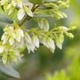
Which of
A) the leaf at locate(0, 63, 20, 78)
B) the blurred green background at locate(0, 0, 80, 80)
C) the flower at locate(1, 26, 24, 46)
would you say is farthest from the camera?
the blurred green background at locate(0, 0, 80, 80)

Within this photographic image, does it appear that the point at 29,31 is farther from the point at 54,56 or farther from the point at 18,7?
the point at 54,56

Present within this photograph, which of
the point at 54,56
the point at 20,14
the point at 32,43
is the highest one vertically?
the point at 20,14

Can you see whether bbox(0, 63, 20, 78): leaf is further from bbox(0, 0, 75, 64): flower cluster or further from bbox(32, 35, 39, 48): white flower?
bbox(32, 35, 39, 48): white flower

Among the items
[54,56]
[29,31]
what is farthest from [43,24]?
[54,56]

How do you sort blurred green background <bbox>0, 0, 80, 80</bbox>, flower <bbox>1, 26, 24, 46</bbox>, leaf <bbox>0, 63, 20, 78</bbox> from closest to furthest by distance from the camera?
flower <bbox>1, 26, 24, 46</bbox> < leaf <bbox>0, 63, 20, 78</bbox> < blurred green background <bbox>0, 0, 80, 80</bbox>

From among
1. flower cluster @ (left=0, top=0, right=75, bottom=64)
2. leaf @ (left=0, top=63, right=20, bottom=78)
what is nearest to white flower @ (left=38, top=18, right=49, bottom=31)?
flower cluster @ (left=0, top=0, right=75, bottom=64)

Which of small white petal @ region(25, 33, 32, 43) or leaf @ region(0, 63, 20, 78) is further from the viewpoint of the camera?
leaf @ region(0, 63, 20, 78)

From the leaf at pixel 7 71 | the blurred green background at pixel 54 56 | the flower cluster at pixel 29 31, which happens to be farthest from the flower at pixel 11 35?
the blurred green background at pixel 54 56

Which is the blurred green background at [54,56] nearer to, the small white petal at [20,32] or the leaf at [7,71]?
the leaf at [7,71]

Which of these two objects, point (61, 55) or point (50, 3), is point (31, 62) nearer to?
point (61, 55)

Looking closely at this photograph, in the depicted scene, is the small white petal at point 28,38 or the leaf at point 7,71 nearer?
the small white petal at point 28,38

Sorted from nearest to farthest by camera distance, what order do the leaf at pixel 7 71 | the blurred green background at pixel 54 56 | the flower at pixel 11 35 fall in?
the flower at pixel 11 35 < the leaf at pixel 7 71 < the blurred green background at pixel 54 56
